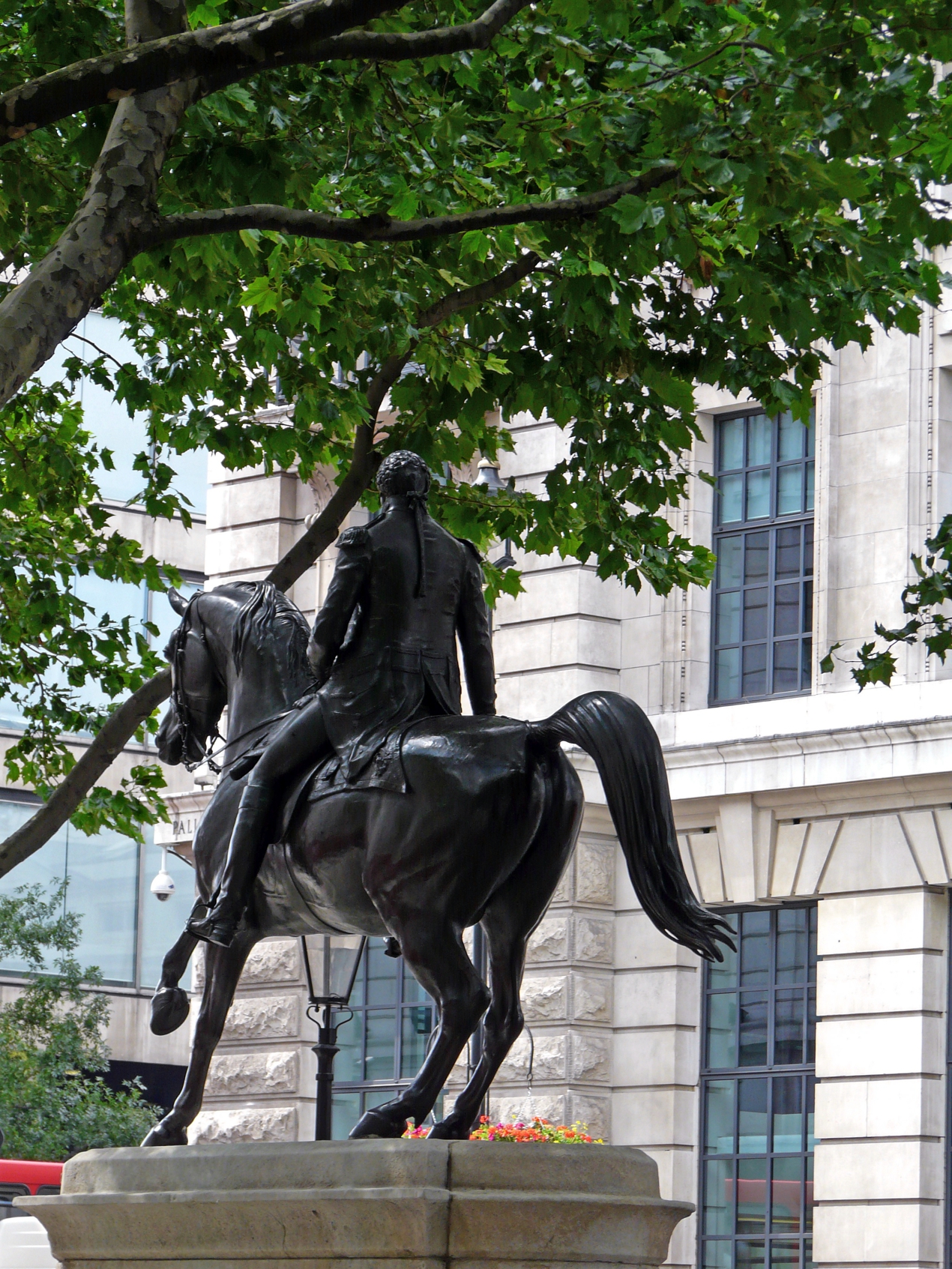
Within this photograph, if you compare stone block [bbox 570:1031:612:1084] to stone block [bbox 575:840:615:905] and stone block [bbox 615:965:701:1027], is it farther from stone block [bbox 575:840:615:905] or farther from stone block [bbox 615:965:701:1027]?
stone block [bbox 575:840:615:905]

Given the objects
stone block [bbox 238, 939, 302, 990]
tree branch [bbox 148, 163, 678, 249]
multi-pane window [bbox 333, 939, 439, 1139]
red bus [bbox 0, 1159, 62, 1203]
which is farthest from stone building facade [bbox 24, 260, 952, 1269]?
red bus [bbox 0, 1159, 62, 1203]

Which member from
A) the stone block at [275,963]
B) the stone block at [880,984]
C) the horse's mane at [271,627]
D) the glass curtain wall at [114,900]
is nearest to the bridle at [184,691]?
the horse's mane at [271,627]

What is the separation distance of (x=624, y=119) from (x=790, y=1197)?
40.6ft

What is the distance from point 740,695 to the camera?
2239 cm

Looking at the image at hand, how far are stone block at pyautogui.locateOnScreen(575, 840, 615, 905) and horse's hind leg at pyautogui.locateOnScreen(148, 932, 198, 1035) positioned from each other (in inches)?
475

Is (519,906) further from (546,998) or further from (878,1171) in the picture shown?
(546,998)

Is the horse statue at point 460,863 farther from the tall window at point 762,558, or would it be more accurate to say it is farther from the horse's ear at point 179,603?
the tall window at point 762,558

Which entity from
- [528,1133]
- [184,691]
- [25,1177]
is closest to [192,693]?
[184,691]

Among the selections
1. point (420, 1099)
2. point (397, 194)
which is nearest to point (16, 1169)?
point (397, 194)

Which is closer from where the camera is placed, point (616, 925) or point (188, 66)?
point (188, 66)

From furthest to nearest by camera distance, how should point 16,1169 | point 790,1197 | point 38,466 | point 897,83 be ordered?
1. point 16,1169
2. point 790,1197
3. point 38,466
4. point 897,83

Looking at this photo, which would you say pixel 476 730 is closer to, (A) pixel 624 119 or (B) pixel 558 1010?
(A) pixel 624 119

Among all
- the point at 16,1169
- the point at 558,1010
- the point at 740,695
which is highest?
the point at 740,695

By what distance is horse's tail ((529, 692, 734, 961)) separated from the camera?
30.3ft
